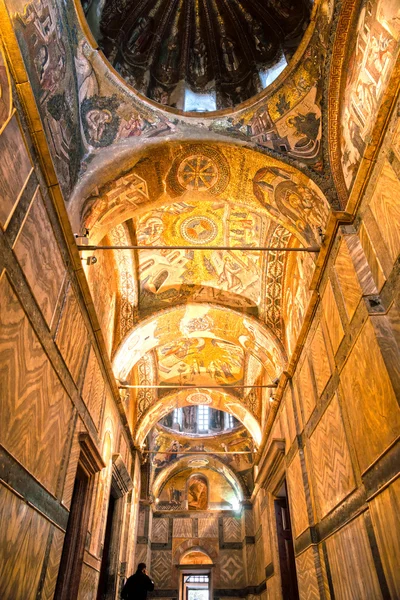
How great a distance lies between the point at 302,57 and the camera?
243 inches

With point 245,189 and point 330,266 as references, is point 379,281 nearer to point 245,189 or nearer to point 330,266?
point 330,266

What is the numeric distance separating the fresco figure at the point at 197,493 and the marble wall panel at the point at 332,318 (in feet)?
53.7

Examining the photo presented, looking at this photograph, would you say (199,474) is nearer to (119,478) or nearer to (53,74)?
(119,478)

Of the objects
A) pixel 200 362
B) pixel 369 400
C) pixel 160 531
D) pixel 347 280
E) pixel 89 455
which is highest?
pixel 200 362

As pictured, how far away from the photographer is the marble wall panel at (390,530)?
359 centimetres

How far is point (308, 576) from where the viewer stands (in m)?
6.40

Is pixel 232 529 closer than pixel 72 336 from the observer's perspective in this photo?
No

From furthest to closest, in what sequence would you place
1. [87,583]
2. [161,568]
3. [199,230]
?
[161,568], [199,230], [87,583]

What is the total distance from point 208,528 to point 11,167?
61.3ft

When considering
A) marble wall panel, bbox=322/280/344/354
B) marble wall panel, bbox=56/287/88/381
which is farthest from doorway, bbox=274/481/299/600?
marble wall panel, bbox=56/287/88/381

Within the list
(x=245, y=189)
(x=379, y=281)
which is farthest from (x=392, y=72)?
(x=245, y=189)

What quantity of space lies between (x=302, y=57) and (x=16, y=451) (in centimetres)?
639

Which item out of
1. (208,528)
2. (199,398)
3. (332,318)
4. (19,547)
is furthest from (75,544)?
(208,528)

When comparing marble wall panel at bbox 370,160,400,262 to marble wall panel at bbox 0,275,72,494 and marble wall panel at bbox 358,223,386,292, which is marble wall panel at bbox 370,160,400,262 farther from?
marble wall panel at bbox 0,275,72,494
